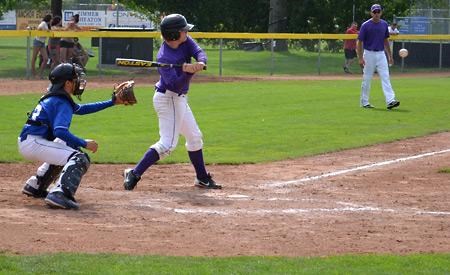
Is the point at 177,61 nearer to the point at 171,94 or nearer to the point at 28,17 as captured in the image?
the point at 171,94

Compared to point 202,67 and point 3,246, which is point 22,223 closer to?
point 3,246

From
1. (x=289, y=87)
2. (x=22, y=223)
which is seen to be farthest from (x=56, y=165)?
(x=289, y=87)

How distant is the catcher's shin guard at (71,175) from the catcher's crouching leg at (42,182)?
1.70 feet

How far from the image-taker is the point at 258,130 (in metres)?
16.6

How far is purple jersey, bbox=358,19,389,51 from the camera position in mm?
20047

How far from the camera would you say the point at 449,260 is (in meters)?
7.28

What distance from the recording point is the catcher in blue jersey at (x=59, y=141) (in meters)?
9.12

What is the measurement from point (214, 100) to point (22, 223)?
13.7 meters

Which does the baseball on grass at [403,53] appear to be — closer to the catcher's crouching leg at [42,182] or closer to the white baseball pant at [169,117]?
the white baseball pant at [169,117]

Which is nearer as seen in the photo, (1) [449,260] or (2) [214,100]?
(1) [449,260]

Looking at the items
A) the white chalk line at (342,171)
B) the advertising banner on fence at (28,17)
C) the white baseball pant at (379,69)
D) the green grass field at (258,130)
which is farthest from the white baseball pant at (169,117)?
the advertising banner on fence at (28,17)

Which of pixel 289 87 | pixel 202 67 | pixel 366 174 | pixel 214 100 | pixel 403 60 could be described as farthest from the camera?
pixel 403 60

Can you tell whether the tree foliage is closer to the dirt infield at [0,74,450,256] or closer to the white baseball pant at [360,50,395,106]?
the white baseball pant at [360,50,395,106]

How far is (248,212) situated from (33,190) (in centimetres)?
218
